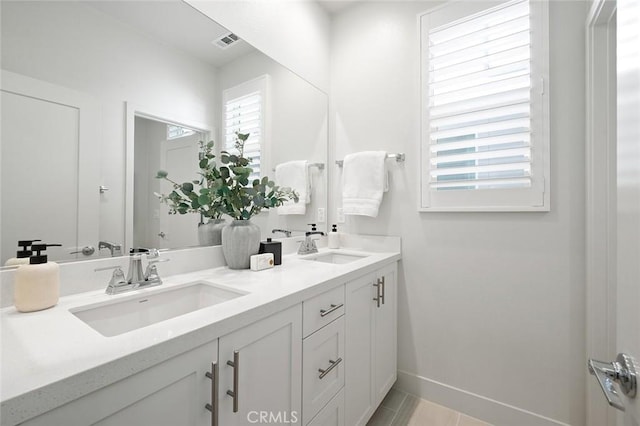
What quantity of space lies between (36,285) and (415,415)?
181cm

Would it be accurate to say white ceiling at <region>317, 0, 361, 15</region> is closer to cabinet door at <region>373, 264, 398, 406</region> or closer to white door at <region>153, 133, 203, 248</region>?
white door at <region>153, 133, 203, 248</region>

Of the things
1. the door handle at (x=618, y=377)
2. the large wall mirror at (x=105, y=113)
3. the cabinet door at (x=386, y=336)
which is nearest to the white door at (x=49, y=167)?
the large wall mirror at (x=105, y=113)

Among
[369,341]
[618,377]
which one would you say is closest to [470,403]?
[369,341]

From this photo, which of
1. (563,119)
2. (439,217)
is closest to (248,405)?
(439,217)

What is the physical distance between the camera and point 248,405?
792 millimetres

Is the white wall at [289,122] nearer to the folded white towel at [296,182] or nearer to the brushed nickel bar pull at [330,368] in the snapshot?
the folded white towel at [296,182]

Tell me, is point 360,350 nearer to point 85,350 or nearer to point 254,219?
point 254,219

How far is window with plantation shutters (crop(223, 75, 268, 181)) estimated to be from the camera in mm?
1437

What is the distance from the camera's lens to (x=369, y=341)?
1445 millimetres

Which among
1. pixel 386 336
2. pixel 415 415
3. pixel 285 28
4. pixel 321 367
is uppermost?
pixel 285 28

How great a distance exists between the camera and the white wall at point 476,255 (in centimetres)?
137

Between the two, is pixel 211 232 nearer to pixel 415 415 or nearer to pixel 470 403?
pixel 415 415

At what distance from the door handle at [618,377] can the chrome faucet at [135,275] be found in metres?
1.22

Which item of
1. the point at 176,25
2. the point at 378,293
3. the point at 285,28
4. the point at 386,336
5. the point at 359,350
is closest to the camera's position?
the point at 176,25
